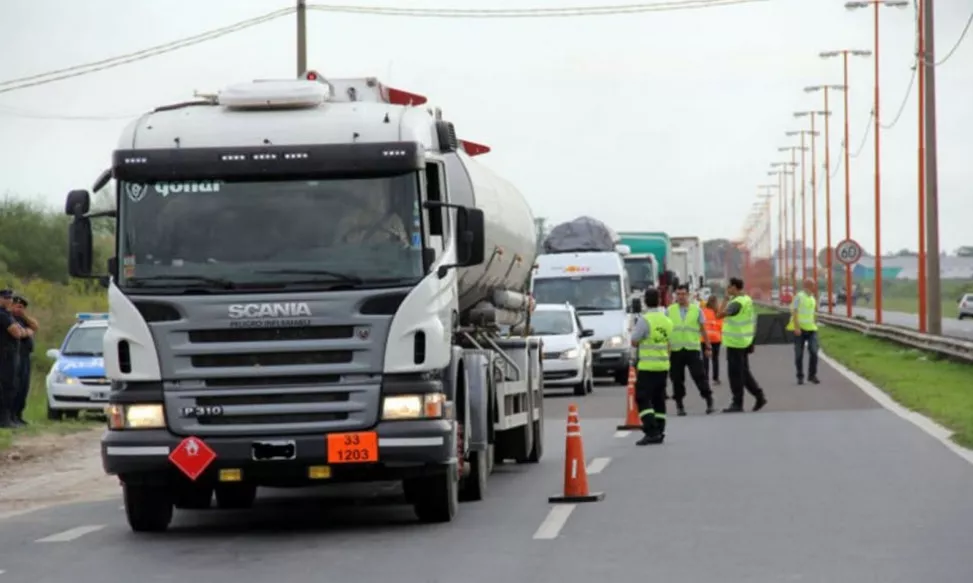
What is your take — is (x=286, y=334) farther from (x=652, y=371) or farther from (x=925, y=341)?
(x=925, y=341)

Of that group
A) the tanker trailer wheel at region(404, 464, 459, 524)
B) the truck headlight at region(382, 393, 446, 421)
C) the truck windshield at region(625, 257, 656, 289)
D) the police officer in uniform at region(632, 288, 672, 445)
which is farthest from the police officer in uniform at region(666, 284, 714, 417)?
the truck windshield at region(625, 257, 656, 289)

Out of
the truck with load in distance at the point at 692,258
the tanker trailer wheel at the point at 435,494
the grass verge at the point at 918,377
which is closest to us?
the tanker trailer wheel at the point at 435,494

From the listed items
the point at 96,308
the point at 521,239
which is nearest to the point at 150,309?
the point at 521,239

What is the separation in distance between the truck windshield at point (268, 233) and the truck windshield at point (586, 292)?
86.7ft

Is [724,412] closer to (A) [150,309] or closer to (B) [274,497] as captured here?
(B) [274,497]

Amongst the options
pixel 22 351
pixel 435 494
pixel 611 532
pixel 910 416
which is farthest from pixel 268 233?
pixel 910 416

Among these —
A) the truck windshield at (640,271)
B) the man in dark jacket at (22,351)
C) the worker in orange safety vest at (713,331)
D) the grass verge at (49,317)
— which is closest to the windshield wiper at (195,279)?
the man in dark jacket at (22,351)

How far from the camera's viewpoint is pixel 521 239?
20.6 meters

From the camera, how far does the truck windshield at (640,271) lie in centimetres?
5341

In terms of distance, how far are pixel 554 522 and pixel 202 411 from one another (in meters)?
2.64

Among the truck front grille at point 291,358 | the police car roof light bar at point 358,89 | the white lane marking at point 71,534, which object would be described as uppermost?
the police car roof light bar at point 358,89

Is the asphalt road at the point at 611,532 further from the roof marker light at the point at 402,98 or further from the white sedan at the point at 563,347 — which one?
the white sedan at the point at 563,347

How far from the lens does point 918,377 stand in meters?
38.0

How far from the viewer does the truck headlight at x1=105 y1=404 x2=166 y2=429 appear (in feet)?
46.6
